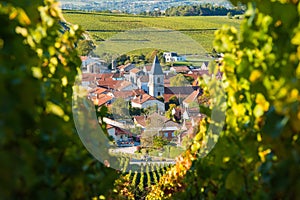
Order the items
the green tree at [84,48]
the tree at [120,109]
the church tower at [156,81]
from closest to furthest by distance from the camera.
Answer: the green tree at [84,48] < the tree at [120,109] < the church tower at [156,81]

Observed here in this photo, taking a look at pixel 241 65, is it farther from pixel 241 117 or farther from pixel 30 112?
pixel 30 112

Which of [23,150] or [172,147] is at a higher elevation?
[23,150]

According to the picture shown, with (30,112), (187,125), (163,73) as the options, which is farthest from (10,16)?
(163,73)

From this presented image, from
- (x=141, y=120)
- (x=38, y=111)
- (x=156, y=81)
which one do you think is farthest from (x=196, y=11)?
(x=38, y=111)

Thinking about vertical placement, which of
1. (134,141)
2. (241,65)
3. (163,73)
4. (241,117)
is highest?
(241,65)

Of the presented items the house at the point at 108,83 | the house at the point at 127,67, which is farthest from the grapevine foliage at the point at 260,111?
the house at the point at 127,67

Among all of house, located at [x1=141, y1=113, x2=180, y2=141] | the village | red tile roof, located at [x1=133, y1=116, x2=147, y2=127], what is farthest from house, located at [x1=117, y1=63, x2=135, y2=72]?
house, located at [x1=141, y1=113, x2=180, y2=141]

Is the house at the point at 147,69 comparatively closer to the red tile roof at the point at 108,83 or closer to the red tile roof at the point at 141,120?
the red tile roof at the point at 108,83
